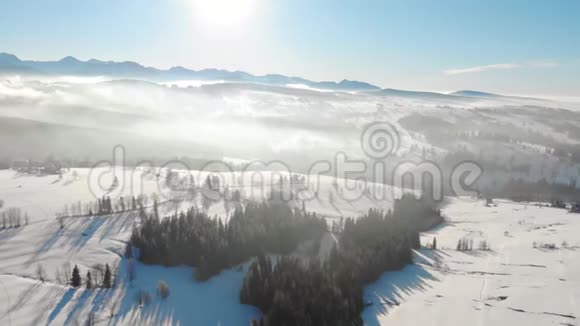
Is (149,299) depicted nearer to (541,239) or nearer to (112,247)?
(112,247)

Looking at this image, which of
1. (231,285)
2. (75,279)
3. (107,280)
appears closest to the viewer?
(75,279)

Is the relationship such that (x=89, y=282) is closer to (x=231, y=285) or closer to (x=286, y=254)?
(x=231, y=285)

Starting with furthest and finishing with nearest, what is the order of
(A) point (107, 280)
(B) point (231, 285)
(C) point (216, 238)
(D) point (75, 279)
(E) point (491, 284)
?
1. (C) point (216, 238)
2. (B) point (231, 285)
3. (E) point (491, 284)
4. (A) point (107, 280)
5. (D) point (75, 279)

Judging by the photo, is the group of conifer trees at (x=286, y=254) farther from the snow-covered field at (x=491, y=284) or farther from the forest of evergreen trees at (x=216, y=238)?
the snow-covered field at (x=491, y=284)

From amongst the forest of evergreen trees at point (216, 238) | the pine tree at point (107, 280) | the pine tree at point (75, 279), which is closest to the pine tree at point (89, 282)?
the pine tree at point (75, 279)

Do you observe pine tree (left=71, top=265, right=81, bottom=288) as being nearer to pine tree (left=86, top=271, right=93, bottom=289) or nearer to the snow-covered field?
pine tree (left=86, top=271, right=93, bottom=289)

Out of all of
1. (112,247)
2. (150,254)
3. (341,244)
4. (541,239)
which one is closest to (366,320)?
(341,244)

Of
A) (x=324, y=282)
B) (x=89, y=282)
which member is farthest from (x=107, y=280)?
(x=324, y=282)

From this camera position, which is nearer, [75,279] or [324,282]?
[75,279]
